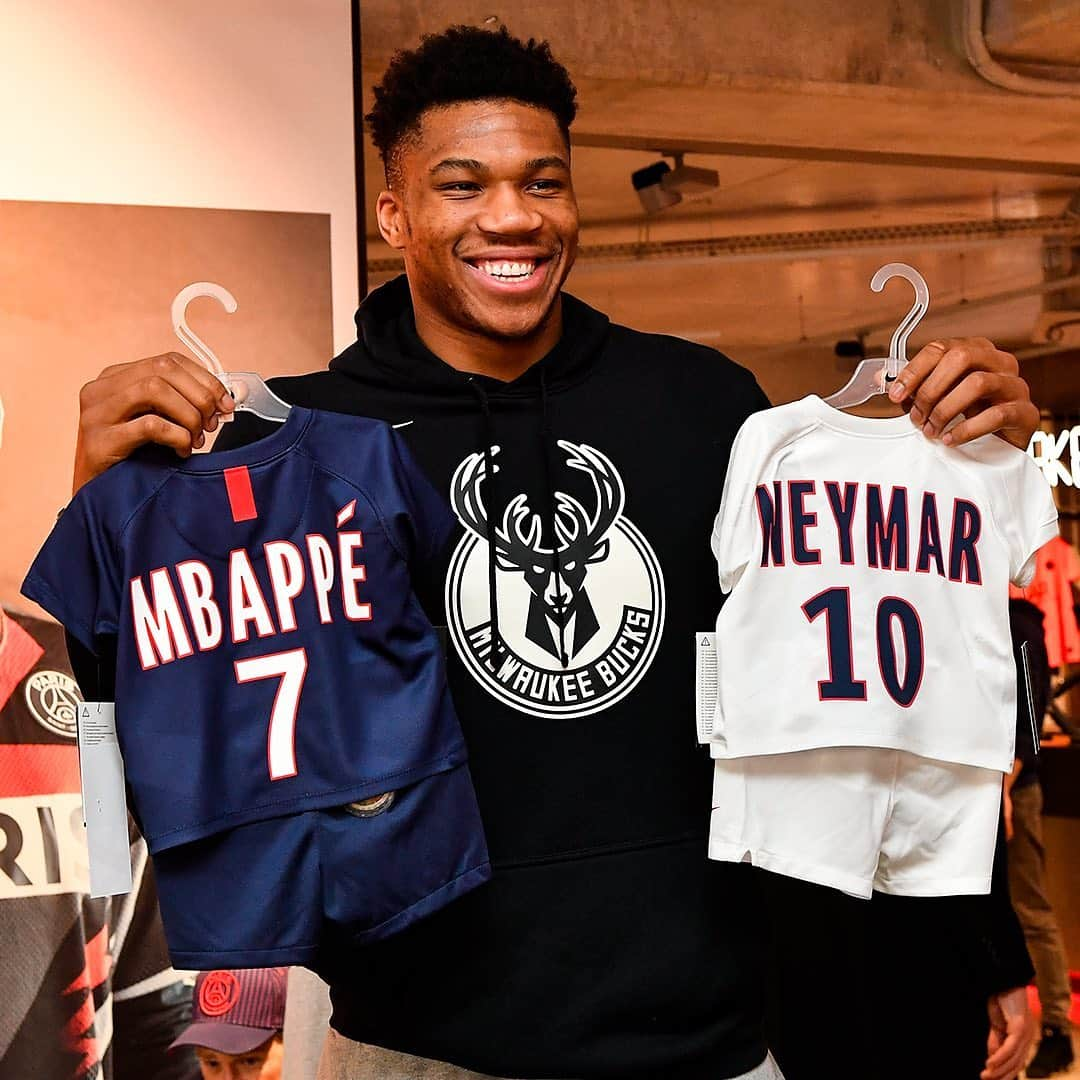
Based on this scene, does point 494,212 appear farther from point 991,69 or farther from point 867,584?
point 991,69

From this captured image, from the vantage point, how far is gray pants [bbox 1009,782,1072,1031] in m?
3.52

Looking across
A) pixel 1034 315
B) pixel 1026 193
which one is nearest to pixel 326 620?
pixel 1034 315

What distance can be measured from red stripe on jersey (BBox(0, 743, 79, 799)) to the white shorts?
137 centimetres

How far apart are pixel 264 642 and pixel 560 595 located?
1.04 feet

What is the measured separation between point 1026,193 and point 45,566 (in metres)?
3.08

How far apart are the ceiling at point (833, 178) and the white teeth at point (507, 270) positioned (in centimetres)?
186

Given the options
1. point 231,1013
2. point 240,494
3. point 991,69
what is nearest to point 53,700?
point 231,1013

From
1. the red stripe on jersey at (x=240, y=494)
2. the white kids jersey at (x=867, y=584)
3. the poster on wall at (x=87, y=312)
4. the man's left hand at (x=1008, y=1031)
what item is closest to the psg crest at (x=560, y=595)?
the white kids jersey at (x=867, y=584)

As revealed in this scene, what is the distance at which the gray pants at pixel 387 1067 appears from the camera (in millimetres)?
1476

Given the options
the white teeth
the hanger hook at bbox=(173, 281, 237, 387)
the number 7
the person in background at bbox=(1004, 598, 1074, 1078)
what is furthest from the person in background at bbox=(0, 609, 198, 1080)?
the person in background at bbox=(1004, 598, 1074, 1078)

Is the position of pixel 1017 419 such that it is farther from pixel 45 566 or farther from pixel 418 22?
pixel 418 22

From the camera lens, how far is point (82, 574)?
1440 mm

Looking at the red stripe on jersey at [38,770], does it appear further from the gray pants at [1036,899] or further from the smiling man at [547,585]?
the gray pants at [1036,899]

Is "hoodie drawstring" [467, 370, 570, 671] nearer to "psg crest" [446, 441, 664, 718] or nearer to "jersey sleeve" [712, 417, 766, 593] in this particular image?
"psg crest" [446, 441, 664, 718]
